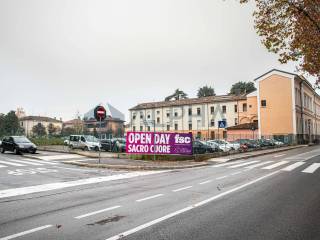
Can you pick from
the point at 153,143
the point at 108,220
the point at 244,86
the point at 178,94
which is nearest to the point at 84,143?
the point at 153,143

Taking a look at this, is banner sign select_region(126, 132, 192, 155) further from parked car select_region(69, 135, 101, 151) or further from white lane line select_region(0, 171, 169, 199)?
parked car select_region(69, 135, 101, 151)

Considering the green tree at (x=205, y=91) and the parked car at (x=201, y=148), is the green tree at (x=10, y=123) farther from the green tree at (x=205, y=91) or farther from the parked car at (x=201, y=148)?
the parked car at (x=201, y=148)

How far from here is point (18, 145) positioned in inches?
1024

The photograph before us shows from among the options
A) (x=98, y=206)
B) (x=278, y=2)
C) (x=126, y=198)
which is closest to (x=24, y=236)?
(x=98, y=206)

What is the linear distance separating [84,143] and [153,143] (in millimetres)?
14207

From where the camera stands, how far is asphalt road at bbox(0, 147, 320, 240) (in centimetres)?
538

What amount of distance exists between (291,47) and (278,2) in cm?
302

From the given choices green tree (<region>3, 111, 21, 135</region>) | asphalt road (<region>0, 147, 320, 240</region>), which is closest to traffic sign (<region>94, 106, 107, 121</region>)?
asphalt road (<region>0, 147, 320, 240</region>)

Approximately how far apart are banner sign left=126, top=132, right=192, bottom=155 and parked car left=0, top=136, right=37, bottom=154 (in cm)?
943

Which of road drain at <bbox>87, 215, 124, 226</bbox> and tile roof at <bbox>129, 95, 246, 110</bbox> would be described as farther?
tile roof at <bbox>129, 95, 246, 110</bbox>

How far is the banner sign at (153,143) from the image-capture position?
854 inches

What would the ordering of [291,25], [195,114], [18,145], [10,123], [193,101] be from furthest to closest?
[10,123] < [193,101] < [195,114] < [18,145] < [291,25]

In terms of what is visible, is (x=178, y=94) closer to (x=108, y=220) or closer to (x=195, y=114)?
(x=195, y=114)

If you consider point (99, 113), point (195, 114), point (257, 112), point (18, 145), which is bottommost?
point (18, 145)
